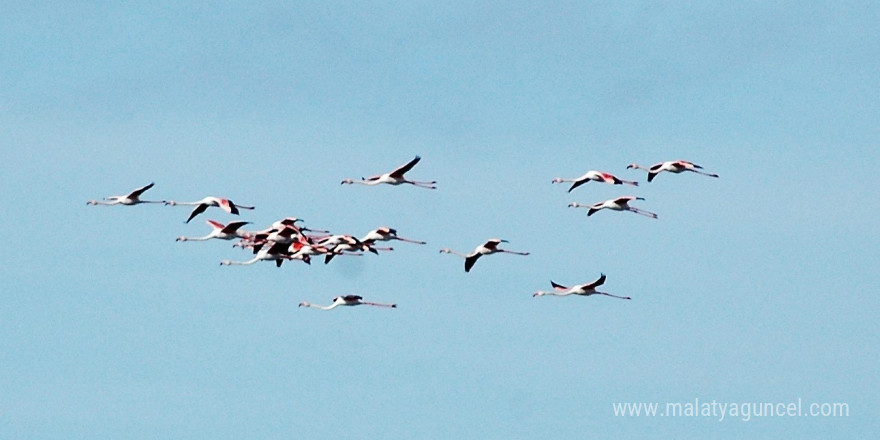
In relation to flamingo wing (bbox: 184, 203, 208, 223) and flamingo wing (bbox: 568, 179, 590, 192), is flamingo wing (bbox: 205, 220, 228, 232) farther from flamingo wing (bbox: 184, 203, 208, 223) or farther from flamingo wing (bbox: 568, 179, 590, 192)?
flamingo wing (bbox: 568, 179, 590, 192)

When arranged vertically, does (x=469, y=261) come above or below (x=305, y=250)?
above

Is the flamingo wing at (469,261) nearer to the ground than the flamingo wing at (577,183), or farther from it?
nearer to the ground

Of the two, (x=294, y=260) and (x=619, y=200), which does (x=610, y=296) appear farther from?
(x=294, y=260)

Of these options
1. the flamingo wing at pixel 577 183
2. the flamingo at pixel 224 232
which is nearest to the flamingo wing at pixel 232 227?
the flamingo at pixel 224 232

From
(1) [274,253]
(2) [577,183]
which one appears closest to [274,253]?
(1) [274,253]

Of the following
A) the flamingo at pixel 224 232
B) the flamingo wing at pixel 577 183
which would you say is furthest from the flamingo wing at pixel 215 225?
the flamingo wing at pixel 577 183

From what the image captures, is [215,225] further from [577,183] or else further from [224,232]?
[577,183]

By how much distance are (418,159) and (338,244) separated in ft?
19.0

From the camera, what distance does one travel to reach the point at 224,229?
9869 cm

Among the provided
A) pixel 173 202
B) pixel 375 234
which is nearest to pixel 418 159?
pixel 375 234

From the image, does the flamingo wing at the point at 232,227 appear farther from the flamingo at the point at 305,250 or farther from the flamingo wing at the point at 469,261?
the flamingo wing at the point at 469,261

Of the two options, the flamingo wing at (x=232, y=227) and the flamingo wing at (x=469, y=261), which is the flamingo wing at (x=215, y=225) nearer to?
the flamingo wing at (x=232, y=227)

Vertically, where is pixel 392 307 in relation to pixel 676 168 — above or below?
below

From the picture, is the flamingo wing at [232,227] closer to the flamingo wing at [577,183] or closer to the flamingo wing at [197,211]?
the flamingo wing at [197,211]
